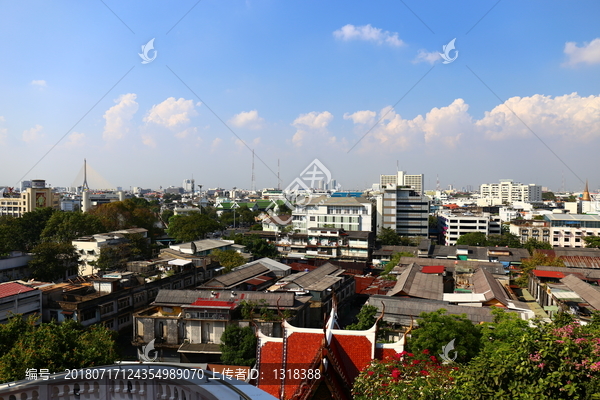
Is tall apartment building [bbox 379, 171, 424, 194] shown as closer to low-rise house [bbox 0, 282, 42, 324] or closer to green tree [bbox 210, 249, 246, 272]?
green tree [bbox 210, 249, 246, 272]

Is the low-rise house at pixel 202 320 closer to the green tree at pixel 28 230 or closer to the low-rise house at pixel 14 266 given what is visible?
the low-rise house at pixel 14 266

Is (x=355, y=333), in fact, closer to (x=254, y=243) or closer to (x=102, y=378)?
(x=102, y=378)

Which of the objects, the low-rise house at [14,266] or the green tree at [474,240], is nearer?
the low-rise house at [14,266]

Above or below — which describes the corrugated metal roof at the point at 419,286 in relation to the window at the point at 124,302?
above

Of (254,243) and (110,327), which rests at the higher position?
(254,243)

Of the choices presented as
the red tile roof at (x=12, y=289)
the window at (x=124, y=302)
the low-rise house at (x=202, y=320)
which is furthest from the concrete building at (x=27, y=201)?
the low-rise house at (x=202, y=320)

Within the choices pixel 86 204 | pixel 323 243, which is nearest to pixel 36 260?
pixel 323 243

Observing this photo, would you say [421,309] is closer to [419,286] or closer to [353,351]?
[419,286]

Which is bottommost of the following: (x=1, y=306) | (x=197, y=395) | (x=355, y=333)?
(x=1, y=306)
